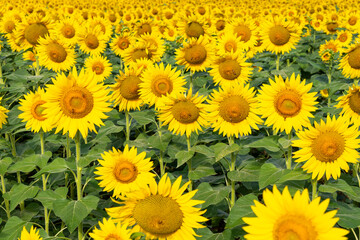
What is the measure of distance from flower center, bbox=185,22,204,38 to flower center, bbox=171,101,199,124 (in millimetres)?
3275

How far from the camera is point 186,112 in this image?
12.0 feet

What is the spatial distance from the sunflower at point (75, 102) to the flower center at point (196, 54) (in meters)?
2.31

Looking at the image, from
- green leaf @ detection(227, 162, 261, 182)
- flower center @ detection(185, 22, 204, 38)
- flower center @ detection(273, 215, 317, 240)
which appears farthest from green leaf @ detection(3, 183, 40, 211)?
flower center @ detection(185, 22, 204, 38)

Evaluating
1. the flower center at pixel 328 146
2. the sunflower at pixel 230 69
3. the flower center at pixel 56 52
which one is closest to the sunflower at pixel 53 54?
the flower center at pixel 56 52

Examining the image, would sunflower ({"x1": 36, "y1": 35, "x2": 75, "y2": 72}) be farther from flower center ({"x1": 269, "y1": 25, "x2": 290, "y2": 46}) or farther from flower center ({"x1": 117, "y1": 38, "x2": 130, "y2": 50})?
flower center ({"x1": 269, "y1": 25, "x2": 290, "y2": 46})

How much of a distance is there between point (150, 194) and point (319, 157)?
1258 millimetres

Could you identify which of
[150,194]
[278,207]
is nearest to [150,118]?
[150,194]

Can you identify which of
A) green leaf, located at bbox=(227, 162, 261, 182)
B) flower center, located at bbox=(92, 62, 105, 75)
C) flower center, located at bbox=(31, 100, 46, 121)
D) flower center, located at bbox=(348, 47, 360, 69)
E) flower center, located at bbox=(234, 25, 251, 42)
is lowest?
flower center, located at bbox=(31, 100, 46, 121)

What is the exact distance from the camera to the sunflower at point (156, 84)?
4367 mm

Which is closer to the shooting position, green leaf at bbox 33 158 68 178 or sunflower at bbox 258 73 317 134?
sunflower at bbox 258 73 317 134

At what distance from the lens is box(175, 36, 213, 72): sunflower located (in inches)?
211

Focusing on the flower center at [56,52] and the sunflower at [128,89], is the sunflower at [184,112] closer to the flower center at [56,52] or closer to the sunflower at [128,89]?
the sunflower at [128,89]

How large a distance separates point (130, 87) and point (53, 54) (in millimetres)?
1877

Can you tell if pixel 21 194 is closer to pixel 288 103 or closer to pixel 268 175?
pixel 268 175
